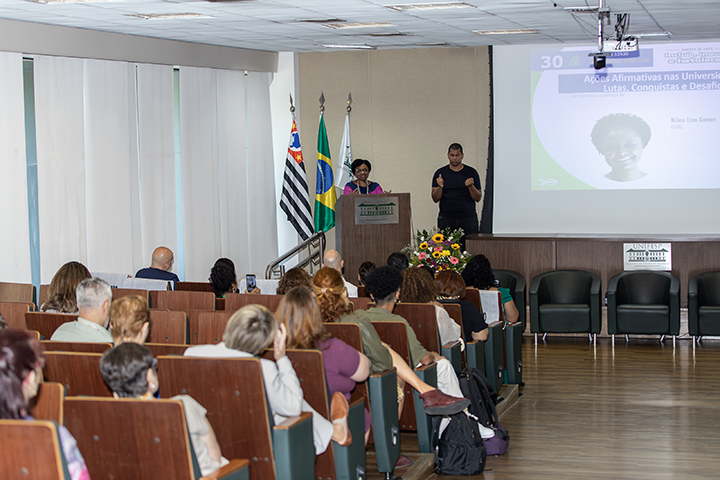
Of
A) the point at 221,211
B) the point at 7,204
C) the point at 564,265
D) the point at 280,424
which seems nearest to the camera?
the point at 280,424

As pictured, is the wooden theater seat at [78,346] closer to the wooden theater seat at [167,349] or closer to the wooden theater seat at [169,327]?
the wooden theater seat at [167,349]

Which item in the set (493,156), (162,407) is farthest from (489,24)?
(162,407)

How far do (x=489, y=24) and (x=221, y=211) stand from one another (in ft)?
13.7

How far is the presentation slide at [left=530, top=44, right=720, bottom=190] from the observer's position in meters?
9.63

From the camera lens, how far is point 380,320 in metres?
4.58

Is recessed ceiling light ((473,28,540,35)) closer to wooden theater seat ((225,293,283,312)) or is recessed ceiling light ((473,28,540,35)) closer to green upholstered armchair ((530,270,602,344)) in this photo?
green upholstered armchair ((530,270,602,344))

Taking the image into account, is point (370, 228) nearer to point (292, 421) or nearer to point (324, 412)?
point (324, 412)

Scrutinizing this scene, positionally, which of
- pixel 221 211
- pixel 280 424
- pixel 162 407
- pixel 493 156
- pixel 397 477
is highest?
pixel 493 156

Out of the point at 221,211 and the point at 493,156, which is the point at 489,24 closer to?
the point at 493,156

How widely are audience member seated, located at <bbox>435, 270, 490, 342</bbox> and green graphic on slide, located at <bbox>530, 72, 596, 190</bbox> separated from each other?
4976mm

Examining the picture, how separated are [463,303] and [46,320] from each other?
281cm

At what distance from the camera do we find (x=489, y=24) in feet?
27.7

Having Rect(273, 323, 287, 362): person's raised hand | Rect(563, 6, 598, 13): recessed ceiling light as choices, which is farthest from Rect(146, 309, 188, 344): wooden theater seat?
Rect(563, 6, 598, 13): recessed ceiling light

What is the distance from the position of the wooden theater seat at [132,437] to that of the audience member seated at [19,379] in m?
0.29
